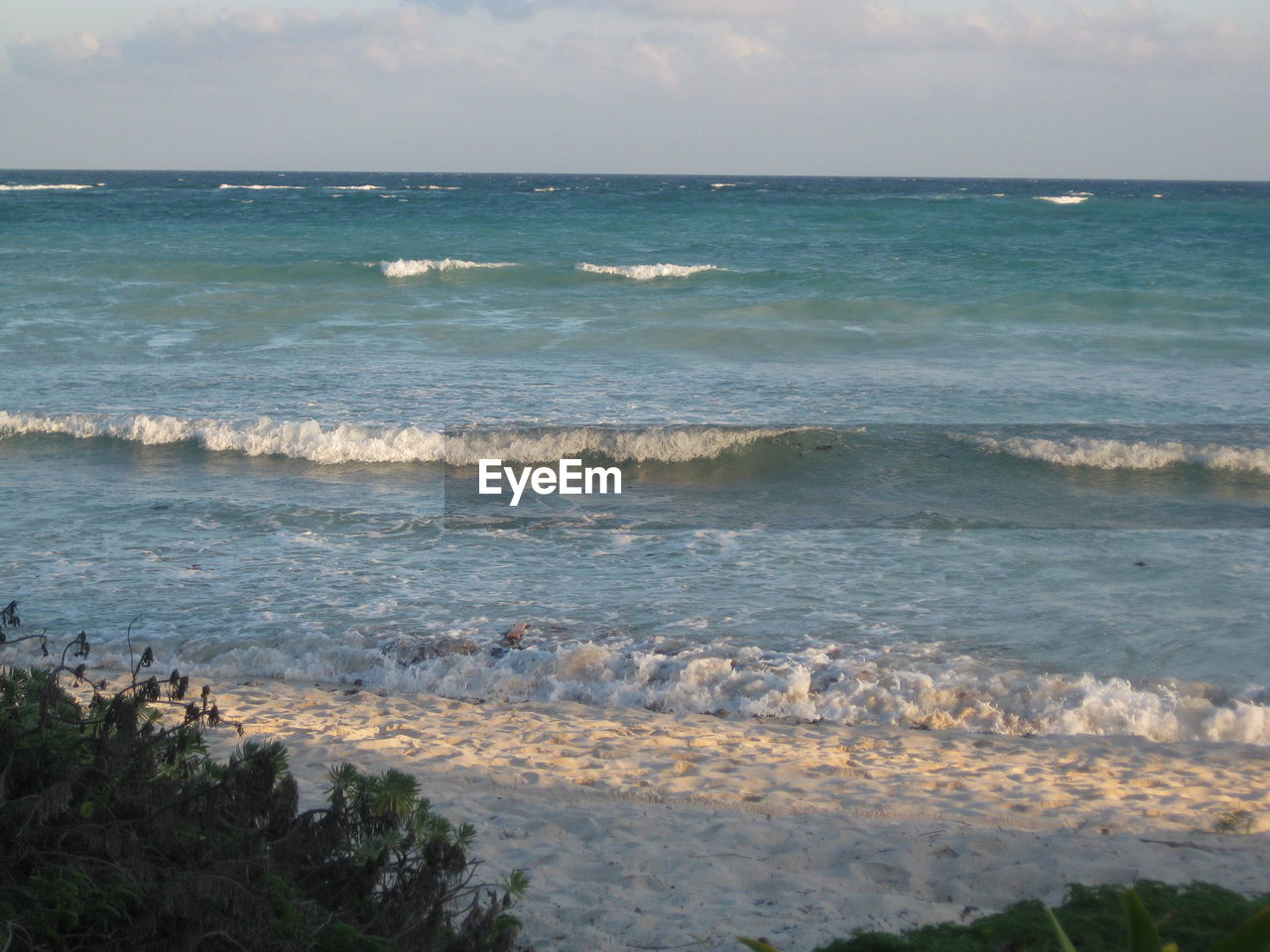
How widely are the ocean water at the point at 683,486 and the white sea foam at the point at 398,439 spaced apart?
0.14 feet

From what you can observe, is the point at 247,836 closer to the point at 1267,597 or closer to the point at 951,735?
the point at 951,735

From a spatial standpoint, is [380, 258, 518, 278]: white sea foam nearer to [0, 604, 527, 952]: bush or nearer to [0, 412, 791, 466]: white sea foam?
[0, 412, 791, 466]: white sea foam

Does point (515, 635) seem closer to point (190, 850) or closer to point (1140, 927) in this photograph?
point (190, 850)

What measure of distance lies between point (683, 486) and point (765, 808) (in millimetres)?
6560

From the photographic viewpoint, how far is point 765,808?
15.6ft

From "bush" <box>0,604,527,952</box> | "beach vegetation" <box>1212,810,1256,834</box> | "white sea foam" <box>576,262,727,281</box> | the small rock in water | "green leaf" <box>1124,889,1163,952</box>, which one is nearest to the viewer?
"green leaf" <box>1124,889,1163,952</box>

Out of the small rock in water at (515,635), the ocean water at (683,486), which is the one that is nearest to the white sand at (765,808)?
the ocean water at (683,486)

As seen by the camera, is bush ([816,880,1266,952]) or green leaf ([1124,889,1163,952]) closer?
Answer: green leaf ([1124,889,1163,952])

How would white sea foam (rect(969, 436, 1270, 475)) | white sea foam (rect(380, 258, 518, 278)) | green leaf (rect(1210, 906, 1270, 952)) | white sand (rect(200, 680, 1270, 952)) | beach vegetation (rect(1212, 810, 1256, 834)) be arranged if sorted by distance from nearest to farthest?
1. green leaf (rect(1210, 906, 1270, 952))
2. white sand (rect(200, 680, 1270, 952))
3. beach vegetation (rect(1212, 810, 1256, 834))
4. white sea foam (rect(969, 436, 1270, 475))
5. white sea foam (rect(380, 258, 518, 278))

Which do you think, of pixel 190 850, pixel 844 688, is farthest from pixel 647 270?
pixel 190 850

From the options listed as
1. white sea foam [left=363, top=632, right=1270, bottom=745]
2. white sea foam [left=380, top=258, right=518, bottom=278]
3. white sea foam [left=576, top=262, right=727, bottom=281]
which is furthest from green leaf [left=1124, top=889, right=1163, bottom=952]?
white sea foam [left=380, top=258, right=518, bottom=278]

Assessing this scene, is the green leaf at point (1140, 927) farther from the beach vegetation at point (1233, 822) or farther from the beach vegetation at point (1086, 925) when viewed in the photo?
the beach vegetation at point (1233, 822)

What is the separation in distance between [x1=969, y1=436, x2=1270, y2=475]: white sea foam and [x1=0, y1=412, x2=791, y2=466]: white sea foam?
9.21 ft

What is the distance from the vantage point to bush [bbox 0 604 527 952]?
2398 mm
